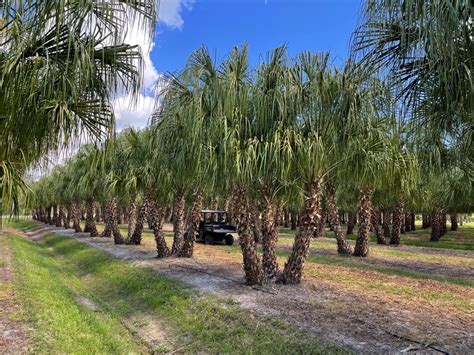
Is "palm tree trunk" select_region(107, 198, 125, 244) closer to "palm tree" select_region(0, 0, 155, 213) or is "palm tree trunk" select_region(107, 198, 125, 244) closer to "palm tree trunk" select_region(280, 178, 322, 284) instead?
"palm tree trunk" select_region(280, 178, 322, 284)

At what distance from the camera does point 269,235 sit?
1102 centimetres

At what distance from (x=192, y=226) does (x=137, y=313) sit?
18.5 ft

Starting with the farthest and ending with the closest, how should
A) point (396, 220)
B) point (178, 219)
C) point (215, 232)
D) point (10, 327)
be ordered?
point (215, 232) < point (396, 220) < point (178, 219) < point (10, 327)

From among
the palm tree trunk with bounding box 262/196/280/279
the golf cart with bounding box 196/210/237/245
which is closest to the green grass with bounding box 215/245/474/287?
the palm tree trunk with bounding box 262/196/280/279

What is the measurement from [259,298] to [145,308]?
309cm

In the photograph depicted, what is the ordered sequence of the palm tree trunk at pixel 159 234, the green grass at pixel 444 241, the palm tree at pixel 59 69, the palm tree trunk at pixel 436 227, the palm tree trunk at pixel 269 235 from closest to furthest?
the palm tree at pixel 59 69 < the palm tree trunk at pixel 269 235 < the palm tree trunk at pixel 159 234 < the green grass at pixel 444 241 < the palm tree trunk at pixel 436 227

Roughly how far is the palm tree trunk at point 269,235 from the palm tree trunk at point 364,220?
7.57 metres

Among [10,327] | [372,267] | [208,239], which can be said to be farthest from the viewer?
[208,239]

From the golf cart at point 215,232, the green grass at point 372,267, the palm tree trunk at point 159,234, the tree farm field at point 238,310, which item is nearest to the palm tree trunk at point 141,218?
the palm tree trunk at point 159,234

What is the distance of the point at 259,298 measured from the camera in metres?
9.31

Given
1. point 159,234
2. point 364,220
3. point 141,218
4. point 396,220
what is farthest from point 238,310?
point 396,220

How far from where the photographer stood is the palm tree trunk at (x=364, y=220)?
684 inches

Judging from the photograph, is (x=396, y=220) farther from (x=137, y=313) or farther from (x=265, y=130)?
(x=137, y=313)

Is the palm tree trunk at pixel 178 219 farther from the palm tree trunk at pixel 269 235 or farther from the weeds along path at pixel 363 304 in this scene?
the palm tree trunk at pixel 269 235
